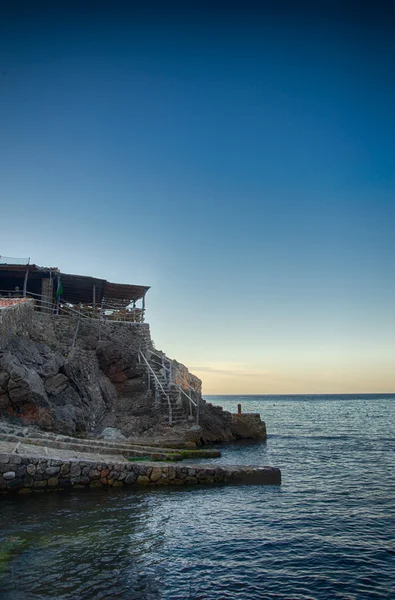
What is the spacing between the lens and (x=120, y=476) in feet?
50.0

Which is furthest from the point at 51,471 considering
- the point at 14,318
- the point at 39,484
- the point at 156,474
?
the point at 14,318

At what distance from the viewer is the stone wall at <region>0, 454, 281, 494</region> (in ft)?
45.0

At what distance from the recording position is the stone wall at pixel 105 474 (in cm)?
1372

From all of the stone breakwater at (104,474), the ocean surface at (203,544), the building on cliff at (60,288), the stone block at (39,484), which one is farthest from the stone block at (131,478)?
the building on cliff at (60,288)

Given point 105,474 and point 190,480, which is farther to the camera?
point 190,480

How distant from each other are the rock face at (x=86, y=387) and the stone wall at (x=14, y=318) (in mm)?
487

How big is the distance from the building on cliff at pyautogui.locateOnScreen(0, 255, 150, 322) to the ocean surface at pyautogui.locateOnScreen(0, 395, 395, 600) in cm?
2093

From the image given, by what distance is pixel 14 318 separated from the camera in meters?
24.9

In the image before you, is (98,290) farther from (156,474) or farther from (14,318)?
(156,474)

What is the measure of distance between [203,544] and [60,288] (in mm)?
26467

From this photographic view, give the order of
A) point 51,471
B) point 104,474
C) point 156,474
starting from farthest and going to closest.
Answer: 1. point 156,474
2. point 104,474
3. point 51,471

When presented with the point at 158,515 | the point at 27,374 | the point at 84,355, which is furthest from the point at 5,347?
the point at 158,515

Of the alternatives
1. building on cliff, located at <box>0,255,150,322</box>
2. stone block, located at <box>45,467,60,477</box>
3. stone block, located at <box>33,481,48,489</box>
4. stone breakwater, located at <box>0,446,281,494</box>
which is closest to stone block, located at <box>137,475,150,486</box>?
stone breakwater, located at <box>0,446,281,494</box>

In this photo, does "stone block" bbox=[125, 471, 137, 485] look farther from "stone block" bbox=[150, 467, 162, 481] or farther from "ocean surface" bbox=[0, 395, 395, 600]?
"ocean surface" bbox=[0, 395, 395, 600]
